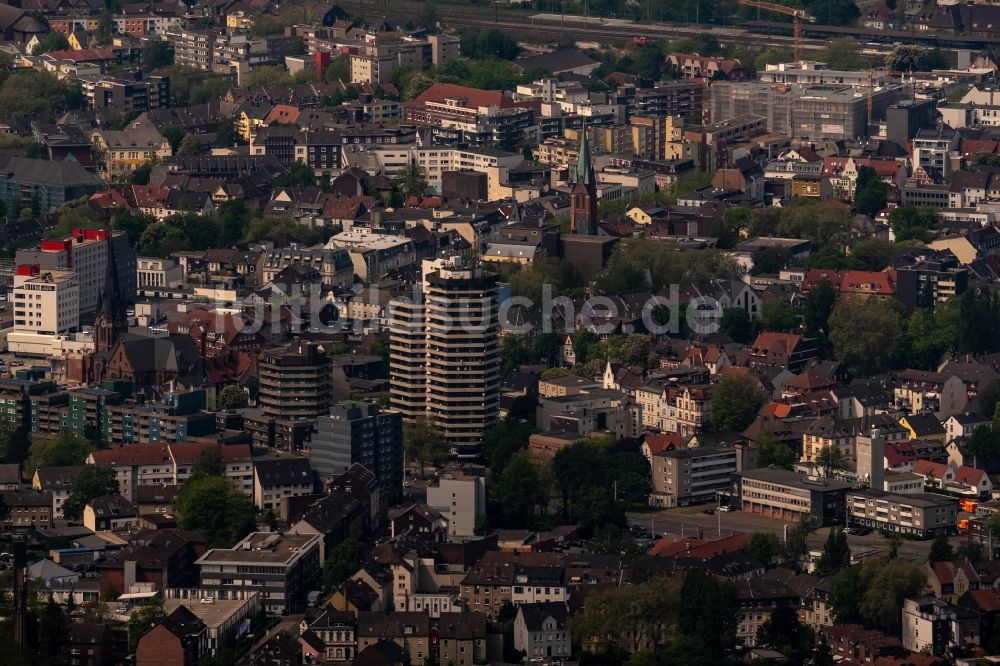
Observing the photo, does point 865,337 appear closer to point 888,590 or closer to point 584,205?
point 584,205

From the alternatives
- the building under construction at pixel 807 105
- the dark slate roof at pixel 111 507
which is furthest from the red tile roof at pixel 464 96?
the dark slate roof at pixel 111 507

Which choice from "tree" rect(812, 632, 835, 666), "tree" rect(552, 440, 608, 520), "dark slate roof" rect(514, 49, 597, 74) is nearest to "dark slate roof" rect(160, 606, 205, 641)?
"tree" rect(552, 440, 608, 520)

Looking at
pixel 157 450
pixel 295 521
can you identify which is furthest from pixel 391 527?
pixel 157 450

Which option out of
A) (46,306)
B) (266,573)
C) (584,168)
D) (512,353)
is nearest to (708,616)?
(266,573)

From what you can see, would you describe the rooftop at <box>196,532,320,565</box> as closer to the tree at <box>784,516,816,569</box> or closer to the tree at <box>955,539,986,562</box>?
the tree at <box>784,516,816,569</box>

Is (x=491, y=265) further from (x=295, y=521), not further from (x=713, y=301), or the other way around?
(x=295, y=521)

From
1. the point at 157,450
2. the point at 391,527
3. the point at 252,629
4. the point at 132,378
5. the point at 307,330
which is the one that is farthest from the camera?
the point at 307,330
